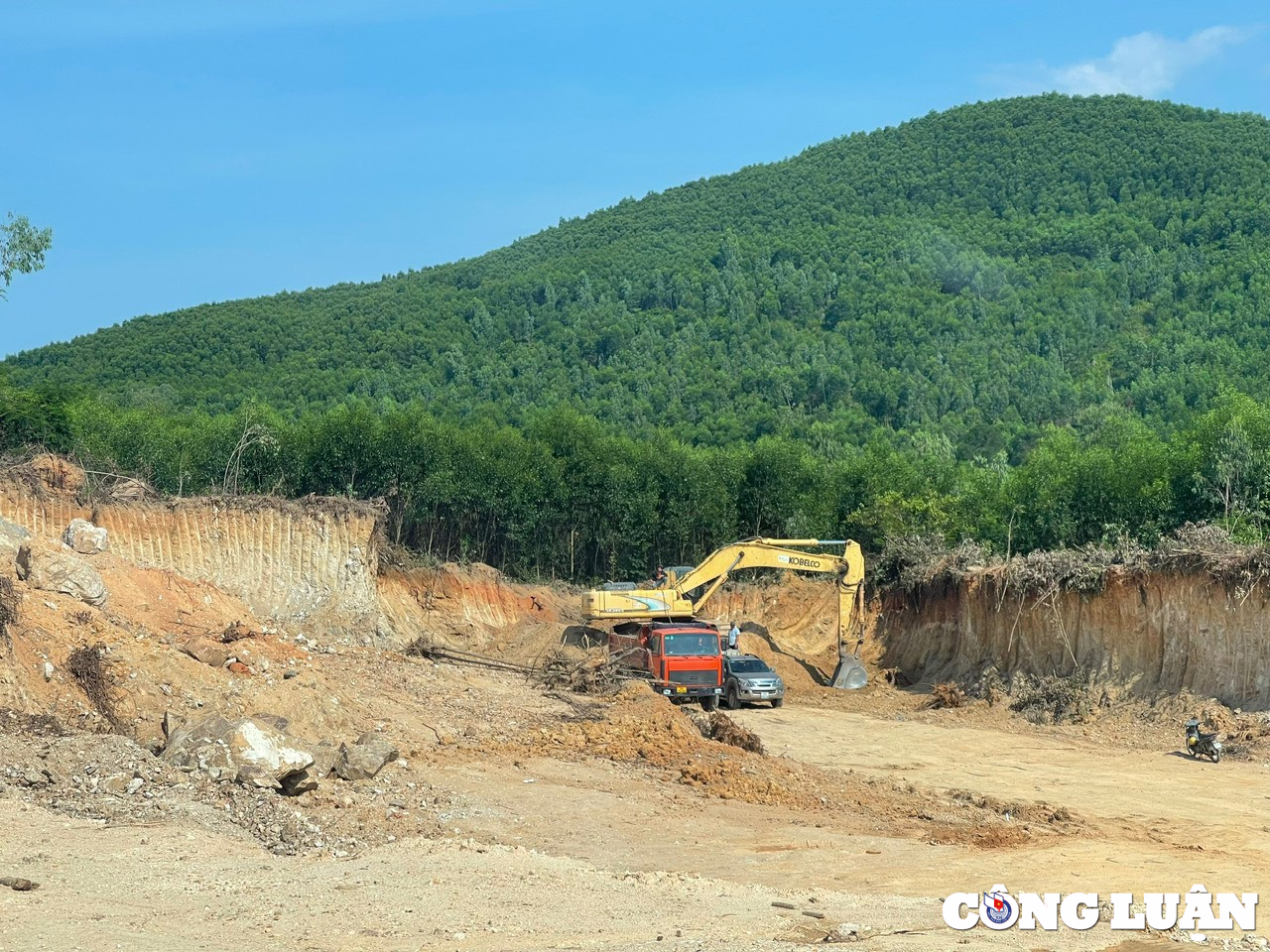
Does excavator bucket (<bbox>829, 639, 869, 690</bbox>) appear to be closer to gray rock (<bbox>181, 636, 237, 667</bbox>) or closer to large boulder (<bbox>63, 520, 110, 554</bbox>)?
gray rock (<bbox>181, 636, 237, 667</bbox>)

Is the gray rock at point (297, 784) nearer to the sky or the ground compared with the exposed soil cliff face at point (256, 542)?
nearer to the ground

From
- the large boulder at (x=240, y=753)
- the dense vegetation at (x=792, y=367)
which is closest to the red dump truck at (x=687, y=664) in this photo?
the large boulder at (x=240, y=753)

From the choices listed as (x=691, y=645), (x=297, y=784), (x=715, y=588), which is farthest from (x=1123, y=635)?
(x=297, y=784)

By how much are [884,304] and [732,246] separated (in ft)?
53.8

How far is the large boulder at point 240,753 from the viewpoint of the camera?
55.9 ft

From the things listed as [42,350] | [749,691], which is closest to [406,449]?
[749,691]

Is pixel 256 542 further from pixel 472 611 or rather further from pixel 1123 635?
pixel 1123 635

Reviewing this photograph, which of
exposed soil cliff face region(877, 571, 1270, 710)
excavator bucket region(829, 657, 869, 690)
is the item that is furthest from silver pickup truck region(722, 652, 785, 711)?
exposed soil cliff face region(877, 571, 1270, 710)

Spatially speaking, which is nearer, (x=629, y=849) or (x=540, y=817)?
(x=629, y=849)

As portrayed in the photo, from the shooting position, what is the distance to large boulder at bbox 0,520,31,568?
951 inches

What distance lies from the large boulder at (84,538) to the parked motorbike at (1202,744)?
2331 cm

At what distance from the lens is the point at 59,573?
24625mm

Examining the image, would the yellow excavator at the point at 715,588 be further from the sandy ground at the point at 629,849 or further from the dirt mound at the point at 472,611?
the sandy ground at the point at 629,849

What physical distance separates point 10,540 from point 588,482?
3060 centimetres
